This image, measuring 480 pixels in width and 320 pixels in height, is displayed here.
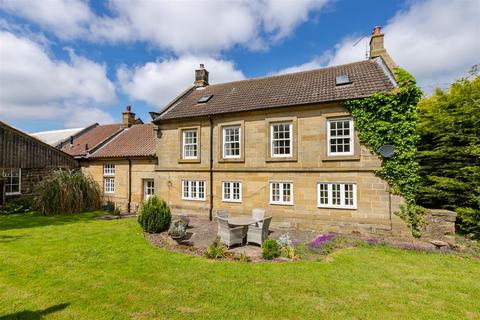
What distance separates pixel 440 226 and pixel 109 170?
23042mm

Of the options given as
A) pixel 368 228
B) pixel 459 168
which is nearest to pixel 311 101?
pixel 368 228

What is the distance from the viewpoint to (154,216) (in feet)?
40.0

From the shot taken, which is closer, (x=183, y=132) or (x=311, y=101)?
(x=311, y=101)

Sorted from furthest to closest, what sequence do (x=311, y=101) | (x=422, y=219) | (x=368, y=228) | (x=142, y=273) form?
(x=311, y=101) < (x=368, y=228) < (x=422, y=219) < (x=142, y=273)

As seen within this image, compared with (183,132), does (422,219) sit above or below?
below

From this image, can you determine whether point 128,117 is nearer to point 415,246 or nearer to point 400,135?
point 400,135

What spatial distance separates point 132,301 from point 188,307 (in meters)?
1.43

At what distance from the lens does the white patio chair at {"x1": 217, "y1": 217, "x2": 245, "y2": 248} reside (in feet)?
34.8

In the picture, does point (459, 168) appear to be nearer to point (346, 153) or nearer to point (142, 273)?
point (346, 153)

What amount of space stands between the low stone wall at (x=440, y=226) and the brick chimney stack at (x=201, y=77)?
18.2 metres

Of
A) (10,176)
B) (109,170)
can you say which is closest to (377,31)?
(109,170)

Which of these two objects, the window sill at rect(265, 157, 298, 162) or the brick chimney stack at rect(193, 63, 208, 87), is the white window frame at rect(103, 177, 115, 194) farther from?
the window sill at rect(265, 157, 298, 162)

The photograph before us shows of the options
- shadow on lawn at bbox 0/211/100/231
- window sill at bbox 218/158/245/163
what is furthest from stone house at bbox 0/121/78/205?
window sill at bbox 218/158/245/163

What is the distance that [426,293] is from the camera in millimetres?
6773
